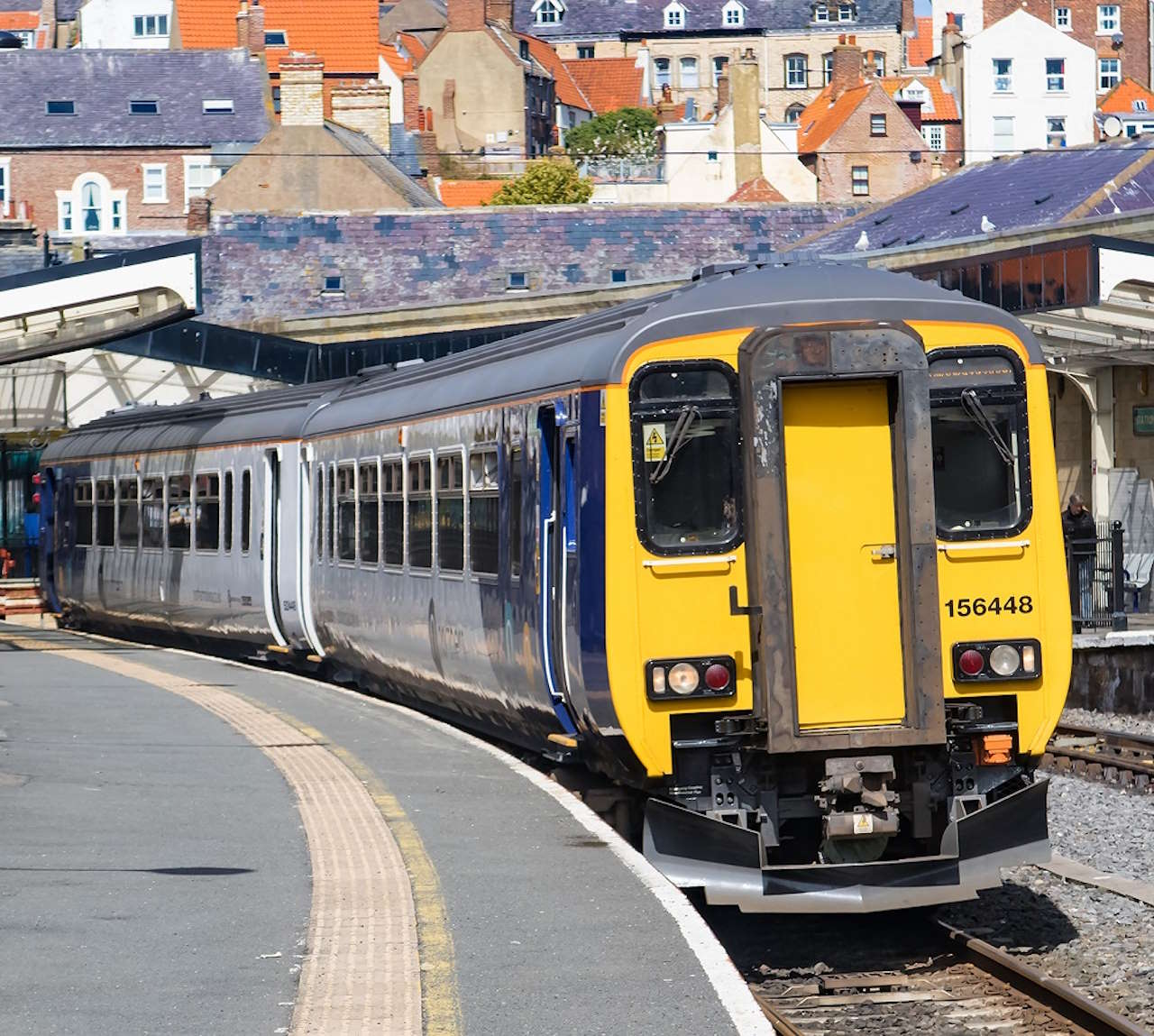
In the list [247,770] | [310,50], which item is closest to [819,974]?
[247,770]

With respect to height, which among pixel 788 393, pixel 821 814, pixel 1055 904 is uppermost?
pixel 788 393

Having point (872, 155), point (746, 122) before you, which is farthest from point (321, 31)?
point (872, 155)

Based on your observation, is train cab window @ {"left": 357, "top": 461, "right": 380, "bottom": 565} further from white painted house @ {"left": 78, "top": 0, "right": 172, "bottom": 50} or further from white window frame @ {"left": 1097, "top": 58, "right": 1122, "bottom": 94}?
white window frame @ {"left": 1097, "top": 58, "right": 1122, "bottom": 94}

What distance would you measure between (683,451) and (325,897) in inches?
114

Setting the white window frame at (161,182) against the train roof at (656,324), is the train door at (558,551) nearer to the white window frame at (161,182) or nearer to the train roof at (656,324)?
the train roof at (656,324)

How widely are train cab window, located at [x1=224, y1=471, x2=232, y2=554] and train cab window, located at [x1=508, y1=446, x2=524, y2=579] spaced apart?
10.2m

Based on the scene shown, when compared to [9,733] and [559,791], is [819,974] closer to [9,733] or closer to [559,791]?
[559,791]

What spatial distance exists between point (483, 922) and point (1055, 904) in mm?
4690

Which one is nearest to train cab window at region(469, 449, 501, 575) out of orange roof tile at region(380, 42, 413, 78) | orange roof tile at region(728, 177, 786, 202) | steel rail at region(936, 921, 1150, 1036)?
steel rail at region(936, 921, 1150, 1036)

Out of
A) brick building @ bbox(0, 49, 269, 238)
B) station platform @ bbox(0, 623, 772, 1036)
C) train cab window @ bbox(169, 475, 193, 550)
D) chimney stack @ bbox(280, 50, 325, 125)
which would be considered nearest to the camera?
station platform @ bbox(0, 623, 772, 1036)

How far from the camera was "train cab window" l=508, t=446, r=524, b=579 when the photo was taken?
13.3 metres

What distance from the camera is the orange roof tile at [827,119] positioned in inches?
3871

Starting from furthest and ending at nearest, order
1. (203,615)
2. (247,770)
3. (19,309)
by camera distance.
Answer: (19,309) → (203,615) → (247,770)

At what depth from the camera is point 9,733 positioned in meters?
15.7
